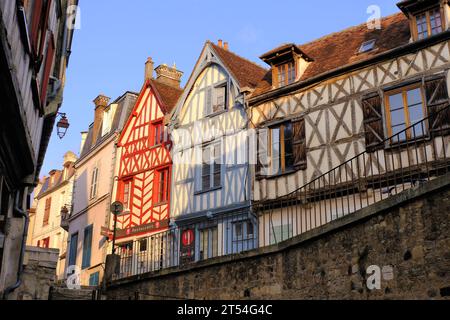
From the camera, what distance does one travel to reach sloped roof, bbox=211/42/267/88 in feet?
55.9

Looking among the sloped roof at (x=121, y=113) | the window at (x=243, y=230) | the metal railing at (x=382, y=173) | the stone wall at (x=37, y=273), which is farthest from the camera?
the sloped roof at (x=121, y=113)

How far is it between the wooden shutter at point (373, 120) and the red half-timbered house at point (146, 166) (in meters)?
7.40

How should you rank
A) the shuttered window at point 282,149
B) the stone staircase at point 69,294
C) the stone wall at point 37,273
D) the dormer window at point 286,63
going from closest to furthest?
the stone wall at point 37,273
the stone staircase at point 69,294
the shuttered window at point 282,149
the dormer window at point 286,63

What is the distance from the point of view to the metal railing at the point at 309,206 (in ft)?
39.1

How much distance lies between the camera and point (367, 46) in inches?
584

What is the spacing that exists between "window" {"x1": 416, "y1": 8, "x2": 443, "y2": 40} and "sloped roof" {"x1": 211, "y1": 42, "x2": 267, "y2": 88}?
5156 mm

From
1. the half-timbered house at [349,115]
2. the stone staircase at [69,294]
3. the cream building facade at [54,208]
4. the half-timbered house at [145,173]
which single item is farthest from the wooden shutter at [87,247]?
the half-timbered house at [349,115]

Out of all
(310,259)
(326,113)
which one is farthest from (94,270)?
(310,259)

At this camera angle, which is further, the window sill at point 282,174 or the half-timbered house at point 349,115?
the window sill at point 282,174

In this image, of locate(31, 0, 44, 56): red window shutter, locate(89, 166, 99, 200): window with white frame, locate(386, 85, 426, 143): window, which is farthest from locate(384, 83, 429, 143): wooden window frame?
locate(89, 166, 99, 200): window with white frame

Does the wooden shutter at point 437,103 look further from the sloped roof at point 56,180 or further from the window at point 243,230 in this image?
the sloped roof at point 56,180

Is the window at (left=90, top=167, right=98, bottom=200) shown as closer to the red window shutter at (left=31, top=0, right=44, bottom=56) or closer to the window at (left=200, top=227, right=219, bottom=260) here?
the window at (left=200, top=227, right=219, bottom=260)

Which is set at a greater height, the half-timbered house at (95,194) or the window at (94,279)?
the half-timbered house at (95,194)

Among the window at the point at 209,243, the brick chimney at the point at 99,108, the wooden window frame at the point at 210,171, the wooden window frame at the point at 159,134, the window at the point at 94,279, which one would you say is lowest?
the window at the point at 94,279
